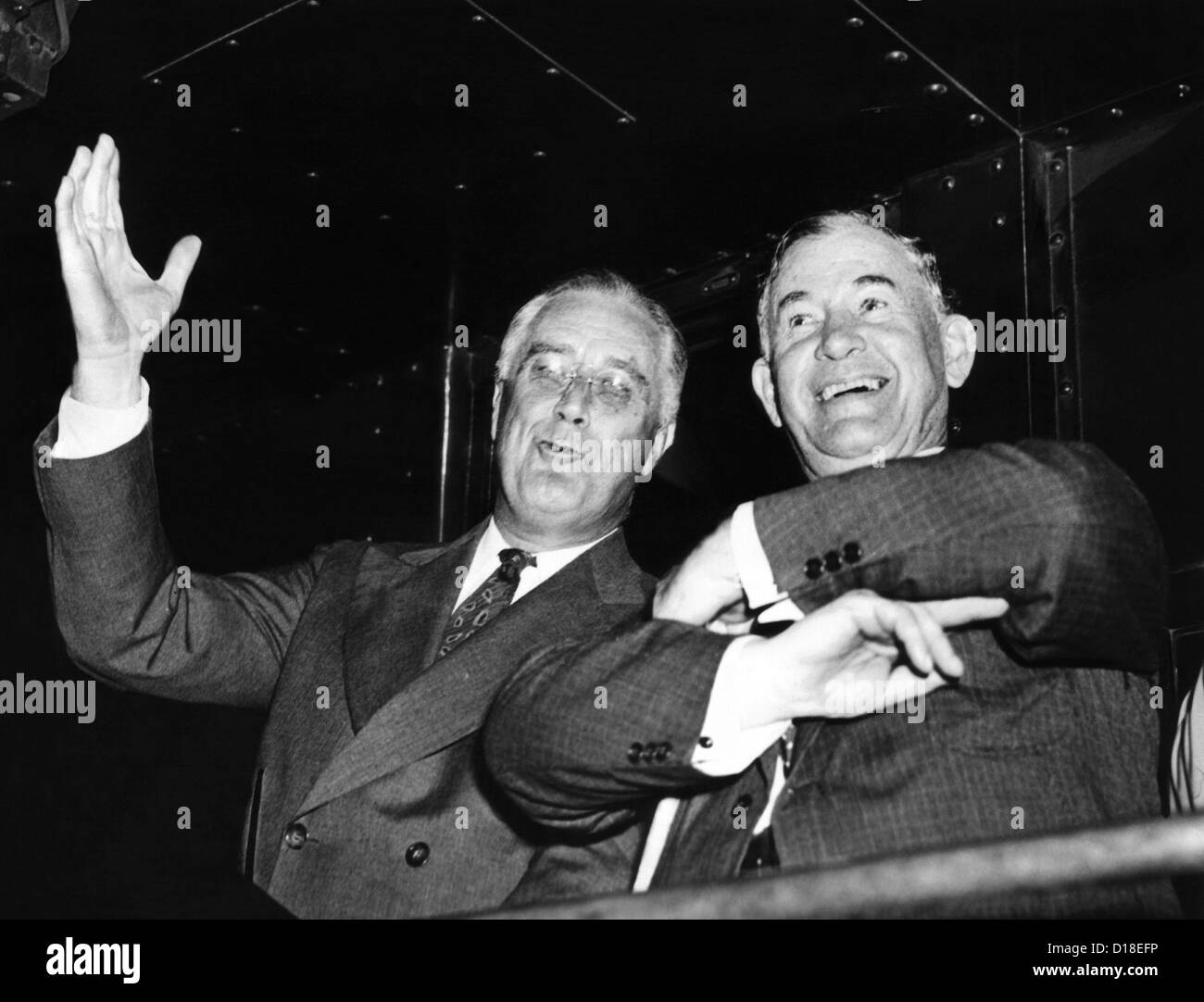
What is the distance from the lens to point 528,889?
1382 mm

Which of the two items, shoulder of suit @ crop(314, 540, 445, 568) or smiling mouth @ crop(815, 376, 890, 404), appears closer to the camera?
smiling mouth @ crop(815, 376, 890, 404)

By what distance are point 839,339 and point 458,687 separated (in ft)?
1.75

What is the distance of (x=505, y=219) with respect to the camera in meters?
2.25

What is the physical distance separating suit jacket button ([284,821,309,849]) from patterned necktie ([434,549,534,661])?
0.25 m

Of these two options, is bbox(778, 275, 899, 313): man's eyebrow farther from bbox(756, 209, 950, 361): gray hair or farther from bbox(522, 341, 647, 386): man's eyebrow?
bbox(522, 341, 647, 386): man's eyebrow

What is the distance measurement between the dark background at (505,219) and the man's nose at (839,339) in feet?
1.41

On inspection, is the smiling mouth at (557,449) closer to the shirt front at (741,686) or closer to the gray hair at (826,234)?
the gray hair at (826,234)

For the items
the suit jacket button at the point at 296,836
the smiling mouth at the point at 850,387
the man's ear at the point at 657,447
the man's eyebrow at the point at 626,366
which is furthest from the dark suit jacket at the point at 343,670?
the smiling mouth at the point at 850,387

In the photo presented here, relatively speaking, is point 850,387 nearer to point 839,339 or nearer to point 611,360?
point 839,339

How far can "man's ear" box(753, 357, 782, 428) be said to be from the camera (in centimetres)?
159

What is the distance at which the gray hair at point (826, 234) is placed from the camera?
1561 millimetres

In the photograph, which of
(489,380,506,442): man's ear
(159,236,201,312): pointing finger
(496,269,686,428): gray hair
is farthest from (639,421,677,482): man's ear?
(159,236,201,312): pointing finger
